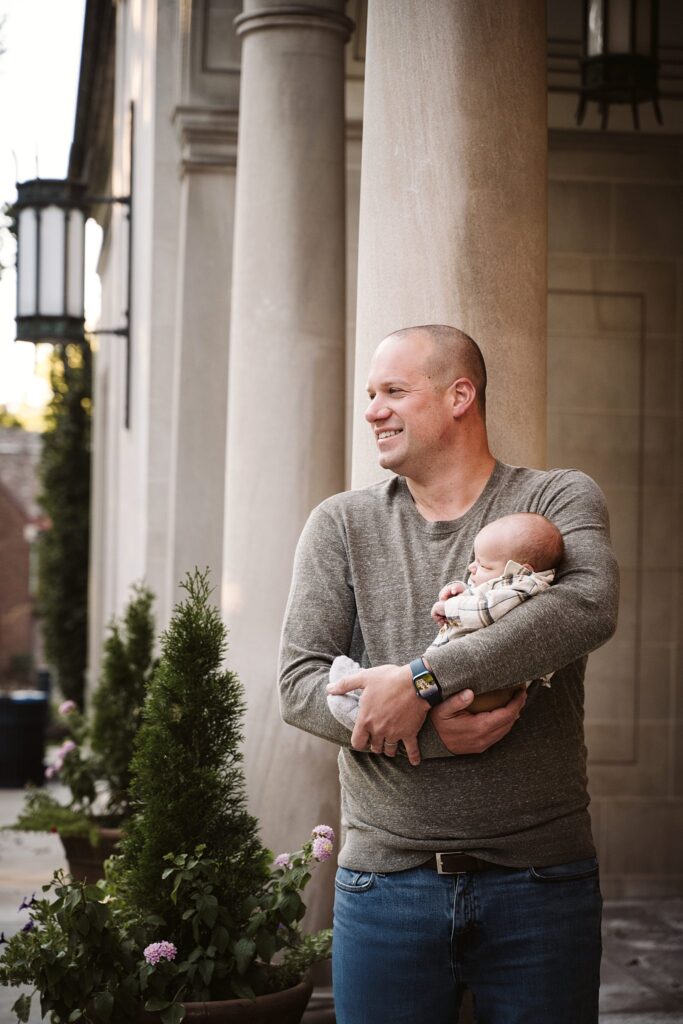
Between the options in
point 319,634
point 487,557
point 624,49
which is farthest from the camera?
point 624,49

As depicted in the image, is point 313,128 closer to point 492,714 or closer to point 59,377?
point 492,714

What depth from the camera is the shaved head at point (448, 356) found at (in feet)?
9.16

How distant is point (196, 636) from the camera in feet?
14.1

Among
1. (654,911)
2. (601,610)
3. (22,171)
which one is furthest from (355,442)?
(22,171)

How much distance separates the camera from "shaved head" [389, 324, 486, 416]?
2.79m

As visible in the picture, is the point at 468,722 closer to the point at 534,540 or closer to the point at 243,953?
the point at 534,540

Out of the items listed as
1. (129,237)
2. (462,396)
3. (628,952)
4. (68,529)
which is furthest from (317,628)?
(68,529)

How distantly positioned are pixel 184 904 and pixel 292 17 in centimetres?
369

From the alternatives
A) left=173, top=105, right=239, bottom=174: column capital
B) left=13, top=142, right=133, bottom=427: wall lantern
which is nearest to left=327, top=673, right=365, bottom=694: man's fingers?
left=173, top=105, right=239, bottom=174: column capital

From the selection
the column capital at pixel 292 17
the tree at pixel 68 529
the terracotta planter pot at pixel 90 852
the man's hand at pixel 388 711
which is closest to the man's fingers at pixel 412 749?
the man's hand at pixel 388 711

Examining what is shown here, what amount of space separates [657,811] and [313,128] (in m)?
4.46

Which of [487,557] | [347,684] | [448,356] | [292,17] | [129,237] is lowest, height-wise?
[347,684]

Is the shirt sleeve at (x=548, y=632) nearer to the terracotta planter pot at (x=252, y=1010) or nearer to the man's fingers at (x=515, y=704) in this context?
the man's fingers at (x=515, y=704)

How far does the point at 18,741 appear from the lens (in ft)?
45.7
